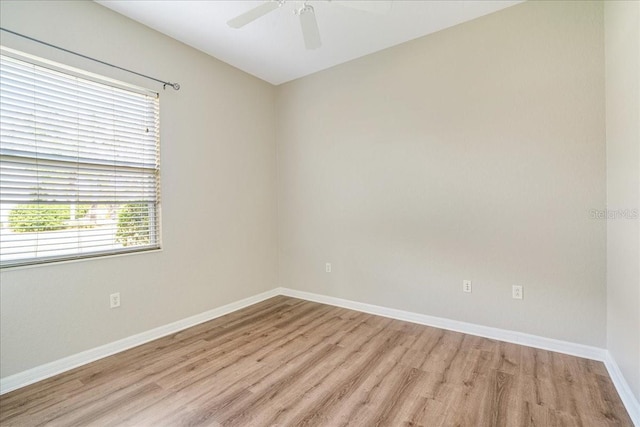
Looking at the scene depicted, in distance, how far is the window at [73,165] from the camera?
1.99m

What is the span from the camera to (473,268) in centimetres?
268

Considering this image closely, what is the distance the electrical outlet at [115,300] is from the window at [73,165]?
357 millimetres

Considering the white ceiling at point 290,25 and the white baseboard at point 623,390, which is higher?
the white ceiling at point 290,25

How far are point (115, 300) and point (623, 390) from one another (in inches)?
140

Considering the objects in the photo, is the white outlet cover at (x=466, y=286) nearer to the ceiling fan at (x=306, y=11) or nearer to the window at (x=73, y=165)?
the ceiling fan at (x=306, y=11)

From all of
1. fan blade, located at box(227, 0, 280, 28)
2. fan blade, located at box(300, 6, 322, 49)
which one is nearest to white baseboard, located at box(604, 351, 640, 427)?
fan blade, located at box(300, 6, 322, 49)

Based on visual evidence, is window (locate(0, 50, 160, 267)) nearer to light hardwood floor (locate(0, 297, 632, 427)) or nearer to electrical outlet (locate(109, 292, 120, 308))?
electrical outlet (locate(109, 292, 120, 308))

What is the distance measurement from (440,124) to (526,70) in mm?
733

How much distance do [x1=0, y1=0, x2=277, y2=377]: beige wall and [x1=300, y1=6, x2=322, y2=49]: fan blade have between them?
1.59m

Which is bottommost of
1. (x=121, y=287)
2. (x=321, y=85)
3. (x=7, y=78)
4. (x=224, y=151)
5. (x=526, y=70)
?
(x=121, y=287)

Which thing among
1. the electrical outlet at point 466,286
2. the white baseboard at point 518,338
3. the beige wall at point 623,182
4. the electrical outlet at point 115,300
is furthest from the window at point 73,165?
the beige wall at point 623,182

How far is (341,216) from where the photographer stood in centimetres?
349

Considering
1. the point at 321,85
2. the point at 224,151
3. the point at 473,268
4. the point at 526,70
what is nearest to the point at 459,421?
the point at 473,268

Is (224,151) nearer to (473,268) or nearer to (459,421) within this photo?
(473,268)
